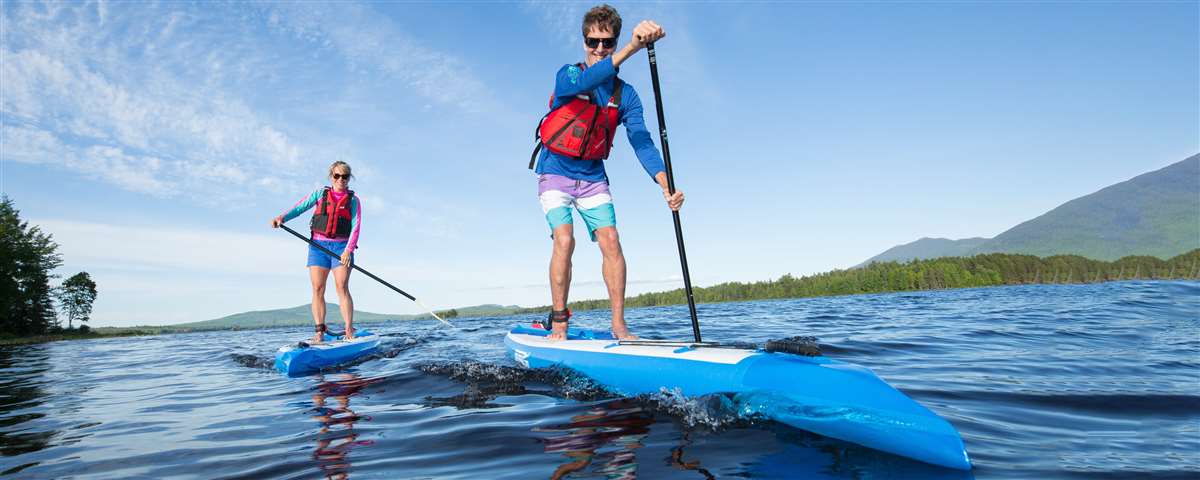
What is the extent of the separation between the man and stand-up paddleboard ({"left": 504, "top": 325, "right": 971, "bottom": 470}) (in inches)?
45.6

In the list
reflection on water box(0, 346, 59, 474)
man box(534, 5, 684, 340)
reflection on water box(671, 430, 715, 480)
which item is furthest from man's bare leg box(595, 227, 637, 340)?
reflection on water box(0, 346, 59, 474)

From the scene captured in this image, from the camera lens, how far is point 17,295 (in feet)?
139

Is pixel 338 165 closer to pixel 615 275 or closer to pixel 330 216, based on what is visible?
pixel 330 216

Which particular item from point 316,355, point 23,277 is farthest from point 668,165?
point 23,277

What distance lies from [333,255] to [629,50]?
21.6ft

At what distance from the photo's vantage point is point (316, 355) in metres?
7.55

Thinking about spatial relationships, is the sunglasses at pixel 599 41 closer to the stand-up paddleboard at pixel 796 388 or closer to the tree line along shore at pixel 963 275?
the stand-up paddleboard at pixel 796 388

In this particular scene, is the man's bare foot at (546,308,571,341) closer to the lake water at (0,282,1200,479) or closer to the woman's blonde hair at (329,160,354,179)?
the lake water at (0,282,1200,479)

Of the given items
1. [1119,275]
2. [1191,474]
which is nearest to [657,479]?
[1191,474]

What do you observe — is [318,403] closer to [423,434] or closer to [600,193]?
[423,434]

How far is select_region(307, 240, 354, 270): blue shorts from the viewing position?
9.02 metres

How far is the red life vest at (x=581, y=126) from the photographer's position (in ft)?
17.3

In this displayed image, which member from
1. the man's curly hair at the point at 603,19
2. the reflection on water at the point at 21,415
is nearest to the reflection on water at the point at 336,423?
the reflection on water at the point at 21,415

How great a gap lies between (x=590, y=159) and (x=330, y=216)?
567 centimetres
